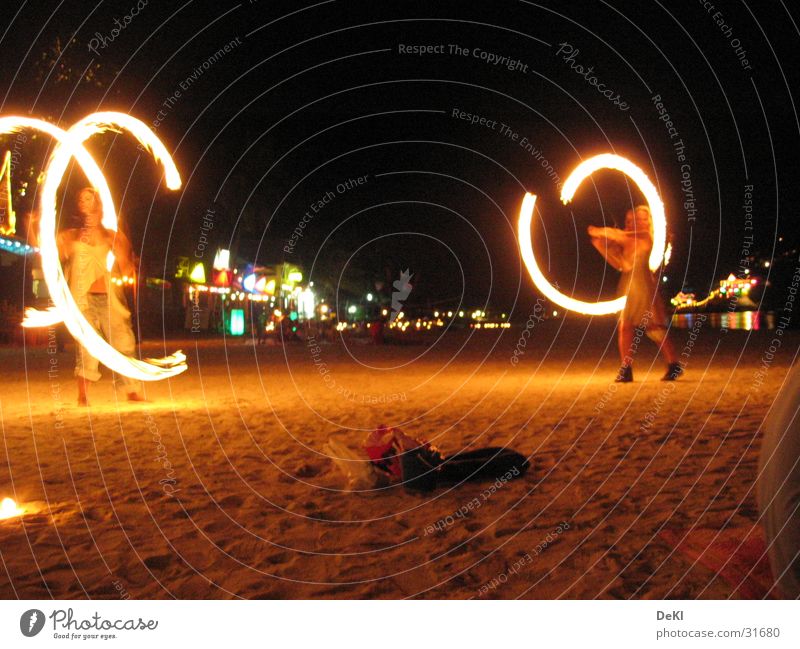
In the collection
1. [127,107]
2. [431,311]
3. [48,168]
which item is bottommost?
[431,311]

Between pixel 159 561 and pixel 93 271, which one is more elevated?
pixel 93 271

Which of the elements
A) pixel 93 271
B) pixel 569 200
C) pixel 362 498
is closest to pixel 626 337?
pixel 569 200

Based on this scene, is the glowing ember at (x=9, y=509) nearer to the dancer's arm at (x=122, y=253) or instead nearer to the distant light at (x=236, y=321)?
the dancer's arm at (x=122, y=253)

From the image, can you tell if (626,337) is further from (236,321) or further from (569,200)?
(236,321)

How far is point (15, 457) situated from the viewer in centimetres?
636

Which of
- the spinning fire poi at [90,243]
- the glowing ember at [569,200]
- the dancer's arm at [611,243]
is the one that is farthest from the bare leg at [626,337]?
the spinning fire poi at [90,243]

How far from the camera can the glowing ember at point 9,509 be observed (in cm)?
468

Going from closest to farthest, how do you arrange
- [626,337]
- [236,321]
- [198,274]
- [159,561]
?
[159,561] → [626,337] → [198,274] → [236,321]

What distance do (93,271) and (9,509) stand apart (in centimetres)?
485

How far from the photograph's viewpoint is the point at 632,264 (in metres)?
11.1

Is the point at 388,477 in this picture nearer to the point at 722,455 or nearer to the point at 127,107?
the point at 722,455

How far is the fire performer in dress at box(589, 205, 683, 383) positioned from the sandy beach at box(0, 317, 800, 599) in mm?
748

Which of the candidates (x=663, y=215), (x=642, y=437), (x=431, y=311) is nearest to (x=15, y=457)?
(x=642, y=437)

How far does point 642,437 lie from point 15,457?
537cm
